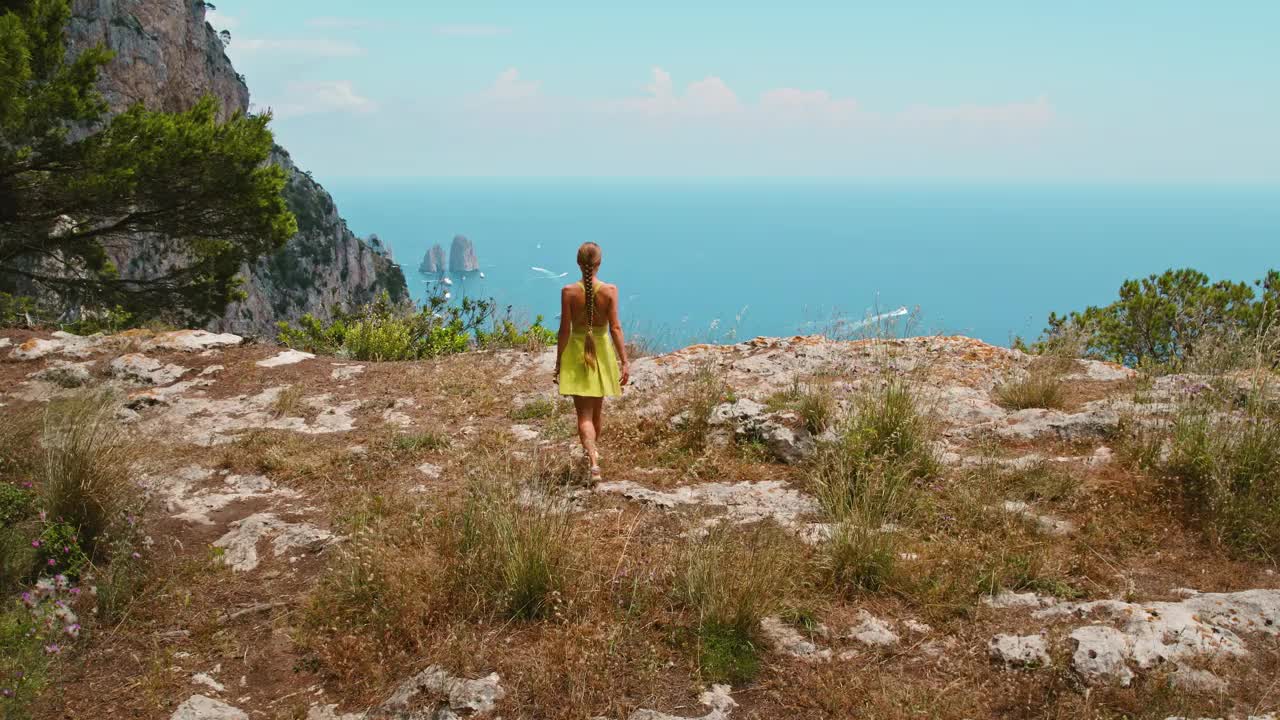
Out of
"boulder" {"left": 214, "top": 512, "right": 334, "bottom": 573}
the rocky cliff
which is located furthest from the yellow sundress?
the rocky cliff

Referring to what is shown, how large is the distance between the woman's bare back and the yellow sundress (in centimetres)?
7

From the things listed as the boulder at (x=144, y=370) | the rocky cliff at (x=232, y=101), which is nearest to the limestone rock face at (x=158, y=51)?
the rocky cliff at (x=232, y=101)

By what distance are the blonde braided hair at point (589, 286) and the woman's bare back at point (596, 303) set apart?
4cm

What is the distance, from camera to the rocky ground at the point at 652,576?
3826mm

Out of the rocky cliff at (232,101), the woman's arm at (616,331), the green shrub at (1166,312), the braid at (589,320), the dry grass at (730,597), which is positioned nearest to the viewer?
the dry grass at (730,597)

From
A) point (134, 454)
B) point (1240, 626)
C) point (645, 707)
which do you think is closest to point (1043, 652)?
point (1240, 626)

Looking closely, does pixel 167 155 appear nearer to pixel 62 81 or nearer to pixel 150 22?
pixel 62 81

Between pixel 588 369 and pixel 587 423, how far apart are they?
48 centimetres

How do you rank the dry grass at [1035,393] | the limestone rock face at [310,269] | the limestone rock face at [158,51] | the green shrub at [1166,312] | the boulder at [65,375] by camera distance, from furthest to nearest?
the limestone rock face at [310,269] < the limestone rock face at [158,51] < the green shrub at [1166,312] < the boulder at [65,375] < the dry grass at [1035,393]

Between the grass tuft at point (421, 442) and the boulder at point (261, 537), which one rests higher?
the grass tuft at point (421, 442)

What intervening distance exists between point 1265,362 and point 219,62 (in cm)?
8412

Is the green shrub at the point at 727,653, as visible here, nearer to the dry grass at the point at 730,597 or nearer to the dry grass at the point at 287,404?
the dry grass at the point at 730,597

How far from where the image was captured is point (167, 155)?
479 inches

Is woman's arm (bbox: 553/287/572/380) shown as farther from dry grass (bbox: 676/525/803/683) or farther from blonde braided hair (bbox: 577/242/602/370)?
dry grass (bbox: 676/525/803/683)
